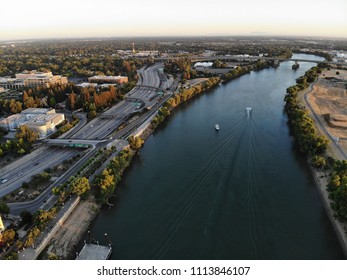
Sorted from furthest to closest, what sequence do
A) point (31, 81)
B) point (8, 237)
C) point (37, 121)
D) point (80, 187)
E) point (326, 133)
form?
point (31, 81) → point (37, 121) → point (326, 133) → point (80, 187) → point (8, 237)

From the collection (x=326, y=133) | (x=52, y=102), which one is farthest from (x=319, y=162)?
(x=52, y=102)

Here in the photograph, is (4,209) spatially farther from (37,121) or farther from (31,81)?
(31,81)

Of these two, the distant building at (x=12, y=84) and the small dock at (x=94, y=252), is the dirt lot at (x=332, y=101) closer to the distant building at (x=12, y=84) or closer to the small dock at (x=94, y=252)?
the small dock at (x=94, y=252)

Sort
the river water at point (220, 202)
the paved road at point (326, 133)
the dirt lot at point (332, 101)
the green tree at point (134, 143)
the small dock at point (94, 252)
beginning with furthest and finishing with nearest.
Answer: the dirt lot at point (332, 101) → the green tree at point (134, 143) → the paved road at point (326, 133) → the river water at point (220, 202) → the small dock at point (94, 252)

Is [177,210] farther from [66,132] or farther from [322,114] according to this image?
[322,114]

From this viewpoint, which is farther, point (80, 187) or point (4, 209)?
point (80, 187)

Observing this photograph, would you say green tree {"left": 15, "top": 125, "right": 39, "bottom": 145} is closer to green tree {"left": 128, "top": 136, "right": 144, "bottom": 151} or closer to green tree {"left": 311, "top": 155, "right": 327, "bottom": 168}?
green tree {"left": 128, "top": 136, "right": 144, "bottom": 151}

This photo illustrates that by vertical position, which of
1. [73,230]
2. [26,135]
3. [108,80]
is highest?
[108,80]

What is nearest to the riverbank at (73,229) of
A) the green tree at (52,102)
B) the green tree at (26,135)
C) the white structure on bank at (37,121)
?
the green tree at (26,135)
